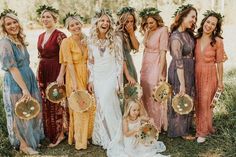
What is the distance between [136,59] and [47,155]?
6347mm

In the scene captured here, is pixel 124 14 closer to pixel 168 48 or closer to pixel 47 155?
pixel 168 48

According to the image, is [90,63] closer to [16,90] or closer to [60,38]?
[60,38]

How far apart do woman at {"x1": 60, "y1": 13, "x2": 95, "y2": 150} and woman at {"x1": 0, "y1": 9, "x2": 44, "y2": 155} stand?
51 cm

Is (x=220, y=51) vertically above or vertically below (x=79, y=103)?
above

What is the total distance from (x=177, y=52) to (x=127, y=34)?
30.8 inches

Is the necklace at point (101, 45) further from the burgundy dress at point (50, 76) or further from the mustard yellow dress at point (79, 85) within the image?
the burgundy dress at point (50, 76)

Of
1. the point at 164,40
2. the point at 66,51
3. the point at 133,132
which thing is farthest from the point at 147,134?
the point at 66,51

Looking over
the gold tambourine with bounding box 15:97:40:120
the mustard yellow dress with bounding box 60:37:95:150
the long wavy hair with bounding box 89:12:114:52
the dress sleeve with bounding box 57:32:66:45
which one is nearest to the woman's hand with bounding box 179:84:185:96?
the long wavy hair with bounding box 89:12:114:52

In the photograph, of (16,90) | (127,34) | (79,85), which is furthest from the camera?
(127,34)

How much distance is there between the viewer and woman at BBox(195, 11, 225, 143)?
6.25 metres

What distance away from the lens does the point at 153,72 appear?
6.60m

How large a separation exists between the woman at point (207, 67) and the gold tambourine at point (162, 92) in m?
0.47

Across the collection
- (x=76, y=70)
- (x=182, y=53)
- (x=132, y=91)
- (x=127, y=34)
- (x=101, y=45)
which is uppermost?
(x=127, y=34)

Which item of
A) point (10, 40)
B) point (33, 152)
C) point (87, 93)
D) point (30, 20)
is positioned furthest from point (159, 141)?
point (30, 20)
